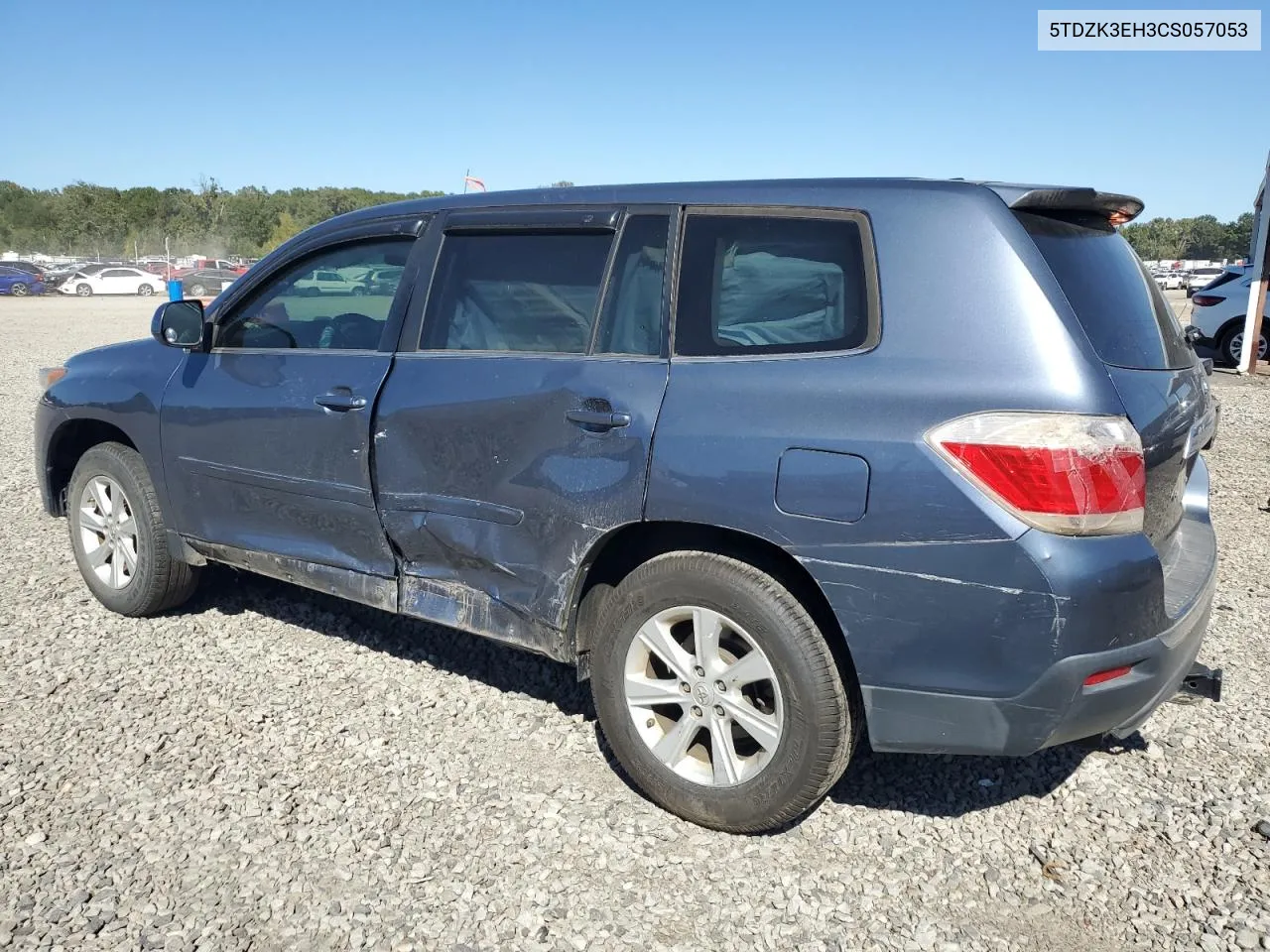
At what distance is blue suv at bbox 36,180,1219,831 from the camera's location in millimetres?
2529

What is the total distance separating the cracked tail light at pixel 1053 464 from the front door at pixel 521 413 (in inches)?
35.7

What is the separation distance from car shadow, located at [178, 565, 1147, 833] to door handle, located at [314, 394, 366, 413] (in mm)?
1186

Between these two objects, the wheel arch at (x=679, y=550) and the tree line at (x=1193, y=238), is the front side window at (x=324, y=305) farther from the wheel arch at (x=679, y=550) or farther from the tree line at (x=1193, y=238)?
the tree line at (x=1193, y=238)

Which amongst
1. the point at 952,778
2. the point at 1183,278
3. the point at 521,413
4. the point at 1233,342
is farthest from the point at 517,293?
the point at 1183,278

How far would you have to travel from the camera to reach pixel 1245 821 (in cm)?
311

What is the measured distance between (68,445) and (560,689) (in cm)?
272

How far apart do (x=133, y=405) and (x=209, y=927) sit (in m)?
2.56

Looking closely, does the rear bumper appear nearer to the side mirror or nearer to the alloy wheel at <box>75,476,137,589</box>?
the side mirror

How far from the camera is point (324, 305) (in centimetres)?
410

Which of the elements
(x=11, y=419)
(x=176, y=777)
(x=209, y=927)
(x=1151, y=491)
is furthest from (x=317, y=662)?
(x=11, y=419)

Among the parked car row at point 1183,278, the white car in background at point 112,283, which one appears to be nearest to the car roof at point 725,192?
the white car in background at point 112,283

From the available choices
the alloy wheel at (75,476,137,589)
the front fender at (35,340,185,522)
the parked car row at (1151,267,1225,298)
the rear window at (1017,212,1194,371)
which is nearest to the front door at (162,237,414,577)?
the front fender at (35,340,185,522)

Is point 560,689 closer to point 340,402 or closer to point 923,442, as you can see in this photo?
point 340,402

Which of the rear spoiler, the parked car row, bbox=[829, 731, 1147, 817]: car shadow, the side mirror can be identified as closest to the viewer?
the rear spoiler
